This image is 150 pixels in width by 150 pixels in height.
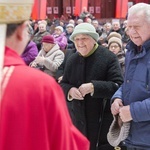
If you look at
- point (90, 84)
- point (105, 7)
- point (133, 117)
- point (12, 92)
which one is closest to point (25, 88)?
point (12, 92)

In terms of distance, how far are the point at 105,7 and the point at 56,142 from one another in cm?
2345

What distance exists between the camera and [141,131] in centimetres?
241

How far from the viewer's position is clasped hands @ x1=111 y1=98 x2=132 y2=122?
7.87 feet

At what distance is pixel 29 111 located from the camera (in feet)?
4.06

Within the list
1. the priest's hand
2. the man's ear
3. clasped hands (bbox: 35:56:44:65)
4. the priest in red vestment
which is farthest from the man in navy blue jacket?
clasped hands (bbox: 35:56:44:65)

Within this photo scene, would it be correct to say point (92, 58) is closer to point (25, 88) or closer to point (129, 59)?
point (129, 59)

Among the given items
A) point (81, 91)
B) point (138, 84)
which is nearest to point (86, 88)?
point (81, 91)

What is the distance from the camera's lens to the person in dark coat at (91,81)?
3051 mm

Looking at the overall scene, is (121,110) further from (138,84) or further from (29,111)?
(29,111)

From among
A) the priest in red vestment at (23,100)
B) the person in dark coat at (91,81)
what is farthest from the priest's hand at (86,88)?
the priest in red vestment at (23,100)

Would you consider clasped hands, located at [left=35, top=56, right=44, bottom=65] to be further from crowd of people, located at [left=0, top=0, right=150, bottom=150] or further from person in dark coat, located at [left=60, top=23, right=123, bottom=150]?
person in dark coat, located at [left=60, top=23, right=123, bottom=150]

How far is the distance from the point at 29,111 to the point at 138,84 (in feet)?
4.04

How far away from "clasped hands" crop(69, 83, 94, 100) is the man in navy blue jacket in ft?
1.66

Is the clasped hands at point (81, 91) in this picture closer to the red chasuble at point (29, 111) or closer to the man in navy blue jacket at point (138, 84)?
the man in navy blue jacket at point (138, 84)
